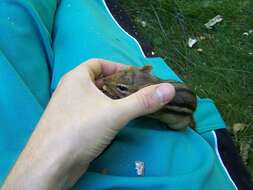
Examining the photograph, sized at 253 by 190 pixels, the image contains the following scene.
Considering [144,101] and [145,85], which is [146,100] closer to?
[144,101]

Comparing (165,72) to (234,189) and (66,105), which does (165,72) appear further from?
(66,105)

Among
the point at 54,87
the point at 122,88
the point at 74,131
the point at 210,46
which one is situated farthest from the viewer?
the point at 210,46

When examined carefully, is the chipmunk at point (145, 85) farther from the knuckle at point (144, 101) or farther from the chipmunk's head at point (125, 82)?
the knuckle at point (144, 101)

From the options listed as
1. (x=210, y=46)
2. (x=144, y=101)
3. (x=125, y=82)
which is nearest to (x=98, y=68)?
(x=125, y=82)

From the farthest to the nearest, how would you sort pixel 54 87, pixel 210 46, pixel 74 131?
1. pixel 210 46
2. pixel 54 87
3. pixel 74 131

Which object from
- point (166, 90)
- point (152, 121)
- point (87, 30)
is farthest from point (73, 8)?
point (166, 90)
